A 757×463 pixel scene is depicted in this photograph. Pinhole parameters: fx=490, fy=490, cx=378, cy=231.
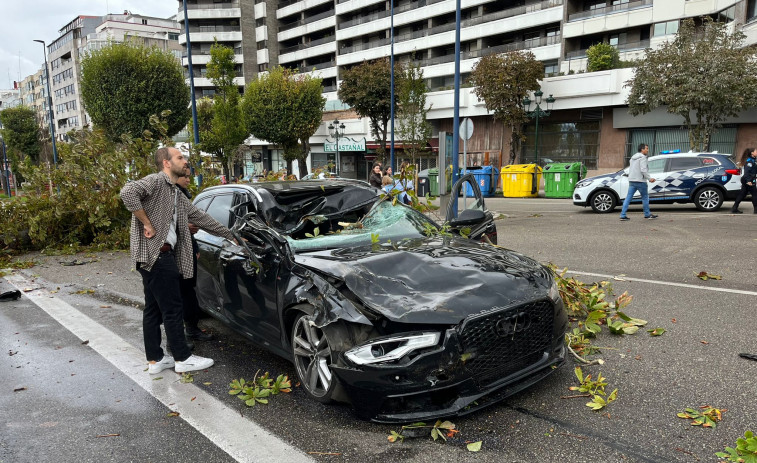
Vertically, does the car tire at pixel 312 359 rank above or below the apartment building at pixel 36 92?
below

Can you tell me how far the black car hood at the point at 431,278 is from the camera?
2.81 m

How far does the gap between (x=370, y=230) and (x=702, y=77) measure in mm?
23541

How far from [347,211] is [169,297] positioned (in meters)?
1.76

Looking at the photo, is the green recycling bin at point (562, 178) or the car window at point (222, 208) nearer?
the car window at point (222, 208)

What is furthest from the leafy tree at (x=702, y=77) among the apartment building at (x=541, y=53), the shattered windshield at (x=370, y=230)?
the shattered windshield at (x=370, y=230)

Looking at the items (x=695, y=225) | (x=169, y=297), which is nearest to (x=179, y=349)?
(x=169, y=297)

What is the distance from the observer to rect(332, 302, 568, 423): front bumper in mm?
2695

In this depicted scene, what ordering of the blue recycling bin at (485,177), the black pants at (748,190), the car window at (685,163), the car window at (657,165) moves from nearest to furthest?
1. the black pants at (748,190)
2. the car window at (685,163)
3. the car window at (657,165)
4. the blue recycling bin at (485,177)

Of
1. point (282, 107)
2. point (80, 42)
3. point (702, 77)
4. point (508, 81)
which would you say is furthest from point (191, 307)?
point (80, 42)

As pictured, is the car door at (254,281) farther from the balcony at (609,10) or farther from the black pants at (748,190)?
the balcony at (609,10)

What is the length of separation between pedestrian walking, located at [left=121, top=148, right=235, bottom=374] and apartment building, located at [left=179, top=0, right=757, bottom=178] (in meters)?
28.1

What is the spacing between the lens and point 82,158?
10266mm

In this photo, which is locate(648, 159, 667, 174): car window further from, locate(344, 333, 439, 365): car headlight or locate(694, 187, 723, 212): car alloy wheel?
locate(344, 333, 439, 365): car headlight

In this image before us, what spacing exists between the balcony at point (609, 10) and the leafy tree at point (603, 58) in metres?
3.32
